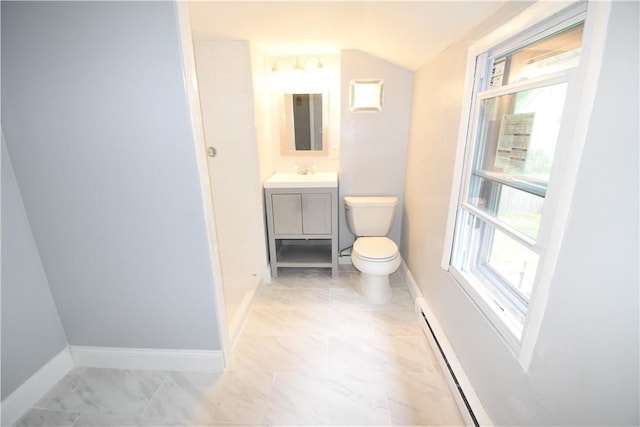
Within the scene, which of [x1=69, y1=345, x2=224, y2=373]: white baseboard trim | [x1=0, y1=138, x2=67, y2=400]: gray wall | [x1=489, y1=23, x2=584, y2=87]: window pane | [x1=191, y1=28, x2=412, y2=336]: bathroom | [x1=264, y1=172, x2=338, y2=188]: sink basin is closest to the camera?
[x1=489, y1=23, x2=584, y2=87]: window pane

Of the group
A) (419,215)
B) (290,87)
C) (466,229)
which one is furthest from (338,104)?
(466,229)

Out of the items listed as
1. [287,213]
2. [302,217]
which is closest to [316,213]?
[302,217]

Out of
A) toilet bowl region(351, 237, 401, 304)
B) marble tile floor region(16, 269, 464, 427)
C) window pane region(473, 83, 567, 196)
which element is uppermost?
window pane region(473, 83, 567, 196)

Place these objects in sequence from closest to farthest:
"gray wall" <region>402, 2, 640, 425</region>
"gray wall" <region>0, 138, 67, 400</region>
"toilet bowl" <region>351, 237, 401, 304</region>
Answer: "gray wall" <region>402, 2, 640, 425</region>, "gray wall" <region>0, 138, 67, 400</region>, "toilet bowl" <region>351, 237, 401, 304</region>

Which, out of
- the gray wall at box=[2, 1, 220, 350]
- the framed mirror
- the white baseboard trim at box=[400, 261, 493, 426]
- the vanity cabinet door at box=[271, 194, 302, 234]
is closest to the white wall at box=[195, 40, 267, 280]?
the vanity cabinet door at box=[271, 194, 302, 234]

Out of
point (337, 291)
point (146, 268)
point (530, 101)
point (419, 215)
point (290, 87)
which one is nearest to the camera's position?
point (530, 101)

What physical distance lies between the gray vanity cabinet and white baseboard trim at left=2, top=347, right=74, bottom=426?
147 centimetres

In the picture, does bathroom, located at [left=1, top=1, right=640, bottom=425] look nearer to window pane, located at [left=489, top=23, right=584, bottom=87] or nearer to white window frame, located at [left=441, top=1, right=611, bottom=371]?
white window frame, located at [left=441, top=1, right=611, bottom=371]

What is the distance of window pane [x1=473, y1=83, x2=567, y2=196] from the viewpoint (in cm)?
97

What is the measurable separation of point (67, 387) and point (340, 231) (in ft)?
7.29

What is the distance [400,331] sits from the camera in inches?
75.2

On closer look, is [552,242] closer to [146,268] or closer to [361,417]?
[361,417]

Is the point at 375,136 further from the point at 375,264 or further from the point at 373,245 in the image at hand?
the point at 375,264

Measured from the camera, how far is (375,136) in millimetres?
2553
